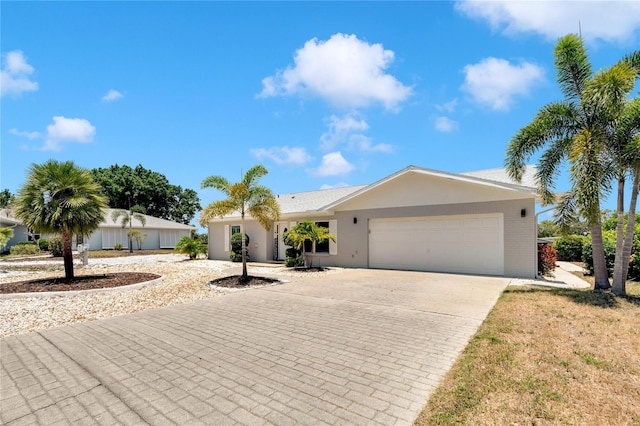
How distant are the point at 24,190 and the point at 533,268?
60.7 ft

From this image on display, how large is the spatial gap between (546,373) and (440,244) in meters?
10.4

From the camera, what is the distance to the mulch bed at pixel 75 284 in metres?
10.2

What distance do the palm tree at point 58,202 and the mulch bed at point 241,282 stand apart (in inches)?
203

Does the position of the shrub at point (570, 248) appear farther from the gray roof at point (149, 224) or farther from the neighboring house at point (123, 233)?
the gray roof at point (149, 224)

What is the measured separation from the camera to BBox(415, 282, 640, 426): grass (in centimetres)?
305

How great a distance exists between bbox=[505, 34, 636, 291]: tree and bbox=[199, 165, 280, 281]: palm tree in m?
8.33

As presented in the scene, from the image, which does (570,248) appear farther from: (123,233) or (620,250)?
(123,233)

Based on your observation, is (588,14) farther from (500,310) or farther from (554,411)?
(554,411)

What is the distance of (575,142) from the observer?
27.3 ft

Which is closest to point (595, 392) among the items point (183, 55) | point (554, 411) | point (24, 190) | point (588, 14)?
point (554, 411)

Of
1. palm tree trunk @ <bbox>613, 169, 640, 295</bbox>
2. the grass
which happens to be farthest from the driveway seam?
palm tree trunk @ <bbox>613, 169, 640, 295</bbox>

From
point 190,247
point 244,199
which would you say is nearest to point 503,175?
point 244,199

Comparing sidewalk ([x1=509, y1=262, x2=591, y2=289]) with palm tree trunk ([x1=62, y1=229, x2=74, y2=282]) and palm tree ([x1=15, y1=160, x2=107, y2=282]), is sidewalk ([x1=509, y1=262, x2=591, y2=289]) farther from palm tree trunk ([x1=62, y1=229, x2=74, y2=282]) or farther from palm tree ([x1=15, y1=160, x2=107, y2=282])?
palm tree trunk ([x1=62, y1=229, x2=74, y2=282])

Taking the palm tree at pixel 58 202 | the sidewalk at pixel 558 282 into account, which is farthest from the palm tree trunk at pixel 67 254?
the sidewalk at pixel 558 282
